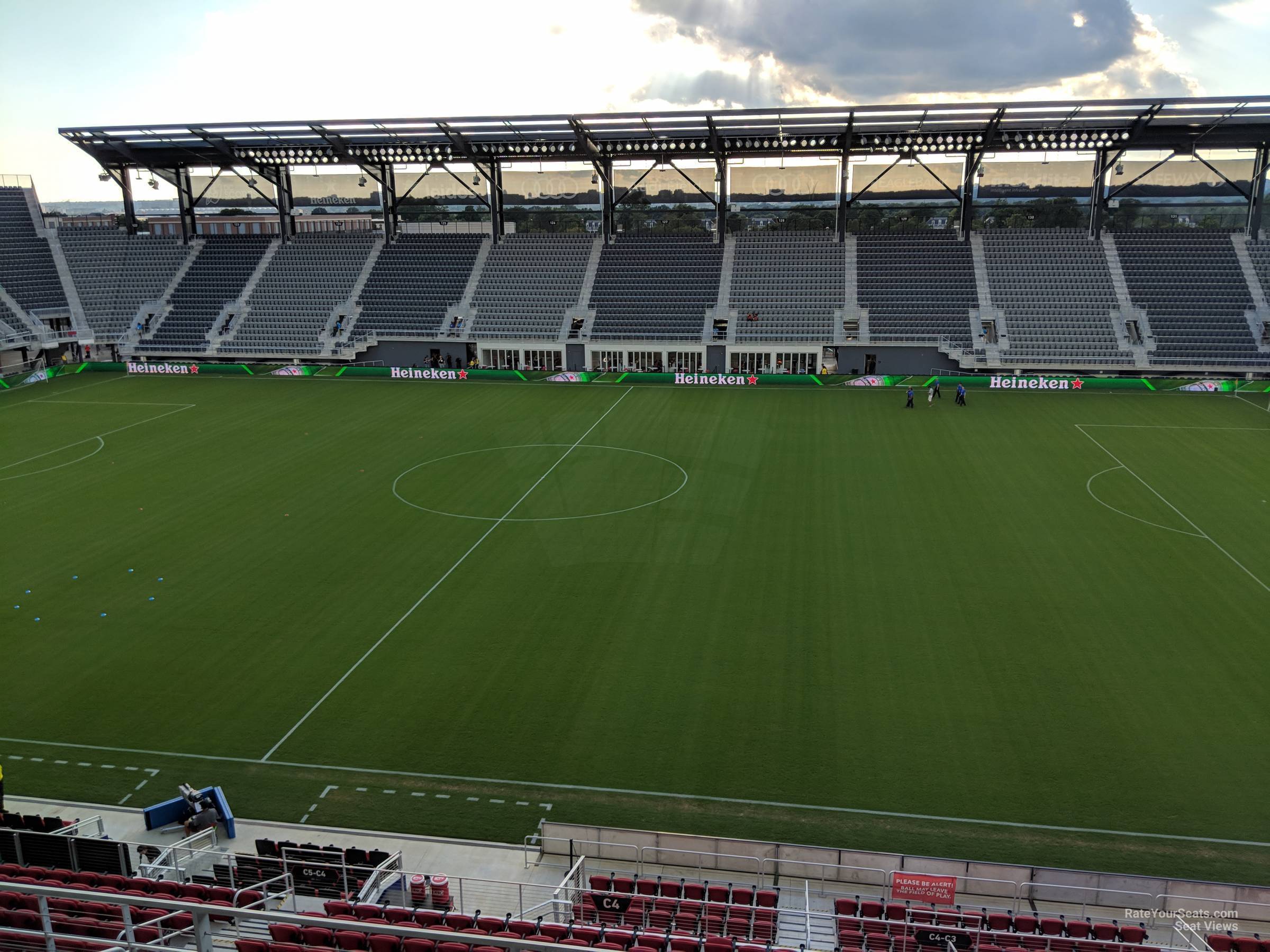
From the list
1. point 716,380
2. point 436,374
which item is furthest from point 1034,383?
point 436,374

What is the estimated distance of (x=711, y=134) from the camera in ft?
185

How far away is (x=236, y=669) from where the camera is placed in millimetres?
19391

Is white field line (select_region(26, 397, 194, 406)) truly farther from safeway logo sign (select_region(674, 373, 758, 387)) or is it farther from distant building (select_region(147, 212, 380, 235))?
safeway logo sign (select_region(674, 373, 758, 387))

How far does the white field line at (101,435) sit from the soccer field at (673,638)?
0.79 m

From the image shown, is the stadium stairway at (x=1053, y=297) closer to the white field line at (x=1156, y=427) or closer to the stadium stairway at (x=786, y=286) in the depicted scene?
the stadium stairway at (x=786, y=286)

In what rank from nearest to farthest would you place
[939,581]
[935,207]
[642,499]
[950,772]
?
[950,772], [939,581], [642,499], [935,207]

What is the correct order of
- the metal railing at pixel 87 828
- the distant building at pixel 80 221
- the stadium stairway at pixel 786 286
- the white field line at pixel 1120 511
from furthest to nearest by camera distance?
1. the distant building at pixel 80 221
2. the stadium stairway at pixel 786 286
3. the white field line at pixel 1120 511
4. the metal railing at pixel 87 828

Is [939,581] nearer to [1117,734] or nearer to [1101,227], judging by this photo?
[1117,734]

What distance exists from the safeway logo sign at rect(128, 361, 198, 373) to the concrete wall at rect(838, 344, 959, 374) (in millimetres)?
40093

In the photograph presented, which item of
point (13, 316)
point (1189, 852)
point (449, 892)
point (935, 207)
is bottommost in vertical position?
point (1189, 852)

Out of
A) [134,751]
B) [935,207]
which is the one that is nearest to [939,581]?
[134,751]

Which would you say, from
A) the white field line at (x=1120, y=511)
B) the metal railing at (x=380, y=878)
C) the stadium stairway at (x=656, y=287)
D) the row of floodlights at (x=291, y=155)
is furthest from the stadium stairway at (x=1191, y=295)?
the row of floodlights at (x=291, y=155)

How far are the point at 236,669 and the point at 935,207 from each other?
182ft

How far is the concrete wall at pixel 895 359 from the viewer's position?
179 feet
